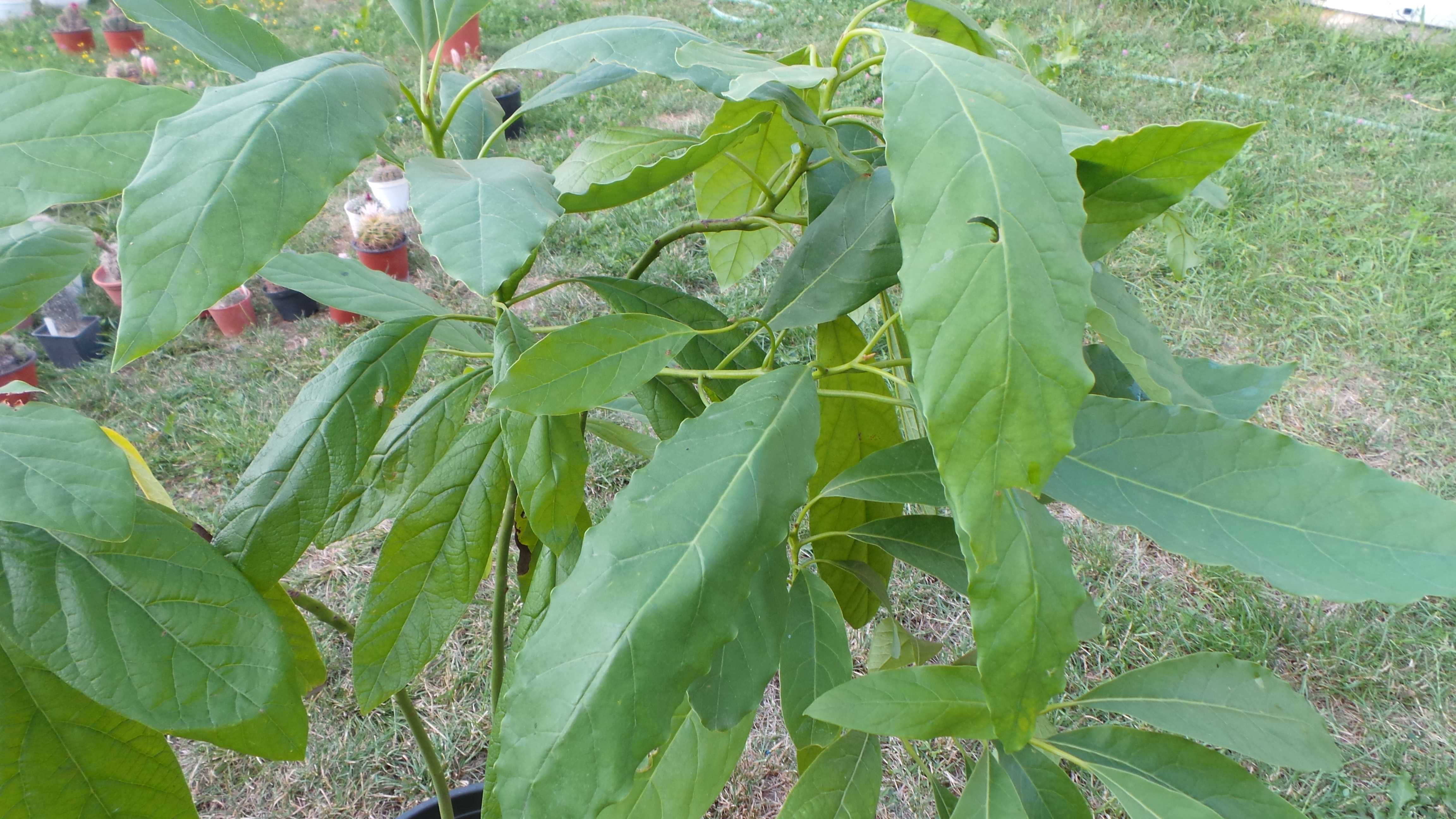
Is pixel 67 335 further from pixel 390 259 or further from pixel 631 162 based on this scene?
pixel 631 162

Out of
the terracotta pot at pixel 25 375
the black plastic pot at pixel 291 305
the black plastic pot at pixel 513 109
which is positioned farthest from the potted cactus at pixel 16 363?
the black plastic pot at pixel 513 109

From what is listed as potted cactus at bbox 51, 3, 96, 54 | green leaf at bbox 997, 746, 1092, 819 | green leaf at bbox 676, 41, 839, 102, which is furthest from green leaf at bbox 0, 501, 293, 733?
potted cactus at bbox 51, 3, 96, 54

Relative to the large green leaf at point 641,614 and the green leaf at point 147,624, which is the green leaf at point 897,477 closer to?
the large green leaf at point 641,614

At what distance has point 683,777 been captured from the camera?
0.74m

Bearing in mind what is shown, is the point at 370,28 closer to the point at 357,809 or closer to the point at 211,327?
the point at 211,327

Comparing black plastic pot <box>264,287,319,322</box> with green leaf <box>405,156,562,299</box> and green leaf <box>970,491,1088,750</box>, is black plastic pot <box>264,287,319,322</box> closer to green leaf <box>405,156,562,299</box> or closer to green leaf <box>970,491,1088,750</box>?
green leaf <box>405,156,562,299</box>

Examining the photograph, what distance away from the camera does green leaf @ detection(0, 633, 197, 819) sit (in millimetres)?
576

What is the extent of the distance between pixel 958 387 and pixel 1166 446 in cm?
28

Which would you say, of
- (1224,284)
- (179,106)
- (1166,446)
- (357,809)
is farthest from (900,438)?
(1224,284)

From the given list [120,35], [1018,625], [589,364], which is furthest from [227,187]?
[120,35]

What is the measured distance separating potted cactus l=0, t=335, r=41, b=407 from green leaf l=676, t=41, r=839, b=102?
2.85 metres

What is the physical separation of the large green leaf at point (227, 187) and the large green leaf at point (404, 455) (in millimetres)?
276

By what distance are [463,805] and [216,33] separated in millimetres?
1116

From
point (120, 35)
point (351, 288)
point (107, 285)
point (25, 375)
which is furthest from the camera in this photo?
point (120, 35)
